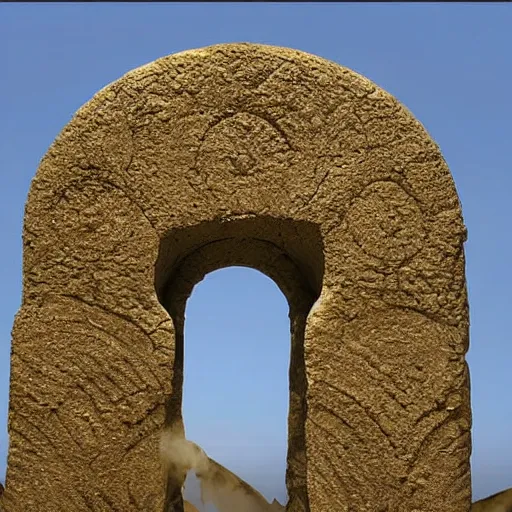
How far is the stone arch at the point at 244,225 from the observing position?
414 cm

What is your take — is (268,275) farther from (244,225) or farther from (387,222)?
(387,222)

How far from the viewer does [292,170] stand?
4.31 meters

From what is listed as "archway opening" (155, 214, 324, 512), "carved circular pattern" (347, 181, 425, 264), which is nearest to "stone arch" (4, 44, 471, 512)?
"carved circular pattern" (347, 181, 425, 264)

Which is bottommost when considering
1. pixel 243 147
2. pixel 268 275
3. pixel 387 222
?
pixel 387 222

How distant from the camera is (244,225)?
448cm

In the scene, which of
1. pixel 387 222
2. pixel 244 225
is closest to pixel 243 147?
pixel 244 225

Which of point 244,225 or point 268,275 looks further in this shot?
point 268,275

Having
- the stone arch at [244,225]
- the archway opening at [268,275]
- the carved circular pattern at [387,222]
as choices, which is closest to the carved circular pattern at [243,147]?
the stone arch at [244,225]

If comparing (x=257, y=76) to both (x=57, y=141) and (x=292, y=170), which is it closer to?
(x=292, y=170)

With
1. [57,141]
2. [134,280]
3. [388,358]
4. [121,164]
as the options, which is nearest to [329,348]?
[388,358]

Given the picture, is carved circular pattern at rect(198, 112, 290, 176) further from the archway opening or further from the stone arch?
the archway opening

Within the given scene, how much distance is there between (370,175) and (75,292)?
1.48 m

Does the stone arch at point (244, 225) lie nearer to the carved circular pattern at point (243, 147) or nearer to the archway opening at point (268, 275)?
the carved circular pattern at point (243, 147)

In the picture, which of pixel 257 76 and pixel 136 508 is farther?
pixel 257 76
